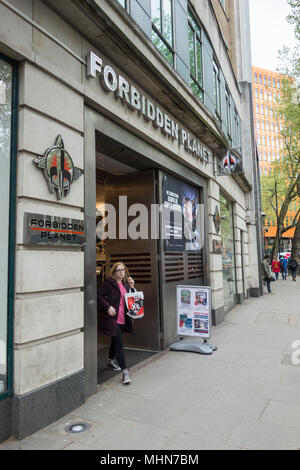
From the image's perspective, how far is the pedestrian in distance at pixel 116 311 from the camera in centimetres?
517

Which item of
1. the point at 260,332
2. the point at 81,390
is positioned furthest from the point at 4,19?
the point at 260,332

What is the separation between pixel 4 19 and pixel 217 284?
8.63 meters

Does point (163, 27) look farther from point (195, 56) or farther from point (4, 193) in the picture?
point (4, 193)

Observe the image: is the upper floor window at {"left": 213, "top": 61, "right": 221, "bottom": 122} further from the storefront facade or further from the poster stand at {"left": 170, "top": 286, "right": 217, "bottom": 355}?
the poster stand at {"left": 170, "top": 286, "right": 217, "bottom": 355}

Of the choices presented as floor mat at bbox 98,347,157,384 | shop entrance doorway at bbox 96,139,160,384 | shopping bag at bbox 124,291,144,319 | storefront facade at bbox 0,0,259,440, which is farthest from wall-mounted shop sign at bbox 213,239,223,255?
shopping bag at bbox 124,291,144,319

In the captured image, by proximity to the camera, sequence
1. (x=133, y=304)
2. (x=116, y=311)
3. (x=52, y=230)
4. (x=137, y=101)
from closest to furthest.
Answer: (x=52, y=230), (x=116, y=311), (x=133, y=304), (x=137, y=101)

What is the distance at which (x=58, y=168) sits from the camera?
422 centimetres

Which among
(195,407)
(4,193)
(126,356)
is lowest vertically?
(126,356)

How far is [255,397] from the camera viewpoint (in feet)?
14.9

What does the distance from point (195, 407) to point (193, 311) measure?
294cm

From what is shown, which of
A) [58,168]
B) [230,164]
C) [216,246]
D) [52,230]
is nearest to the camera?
[52,230]

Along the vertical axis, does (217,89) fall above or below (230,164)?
above

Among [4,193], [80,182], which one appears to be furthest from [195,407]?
[4,193]
